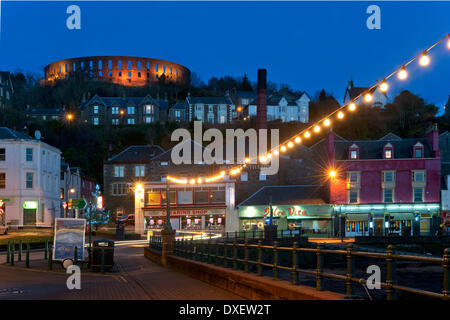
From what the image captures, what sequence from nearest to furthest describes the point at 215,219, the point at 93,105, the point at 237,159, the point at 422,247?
the point at 422,247, the point at 215,219, the point at 237,159, the point at 93,105

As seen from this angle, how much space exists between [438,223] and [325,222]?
1149 centimetres

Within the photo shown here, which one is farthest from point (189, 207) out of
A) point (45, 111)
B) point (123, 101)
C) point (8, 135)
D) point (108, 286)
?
point (45, 111)

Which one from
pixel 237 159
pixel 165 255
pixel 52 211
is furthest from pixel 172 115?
pixel 165 255

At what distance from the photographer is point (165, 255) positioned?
26609mm

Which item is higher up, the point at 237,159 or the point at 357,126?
the point at 357,126

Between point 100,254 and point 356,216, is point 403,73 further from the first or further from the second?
point 356,216

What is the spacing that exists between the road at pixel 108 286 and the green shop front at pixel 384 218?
41.9 metres

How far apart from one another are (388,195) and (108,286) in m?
49.1

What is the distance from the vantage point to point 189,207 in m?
68.1

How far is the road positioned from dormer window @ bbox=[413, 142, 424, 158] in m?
45.3

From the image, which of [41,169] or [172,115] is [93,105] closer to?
[172,115]

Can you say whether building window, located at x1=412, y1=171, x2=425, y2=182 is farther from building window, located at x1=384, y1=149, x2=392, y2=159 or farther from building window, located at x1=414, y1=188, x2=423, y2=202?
building window, located at x1=384, y1=149, x2=392, y2=159

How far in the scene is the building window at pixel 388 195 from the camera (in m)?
60.9

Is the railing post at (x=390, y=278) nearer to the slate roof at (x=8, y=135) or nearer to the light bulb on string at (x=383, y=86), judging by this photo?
the light bulb on string at (x=383, y=86)
